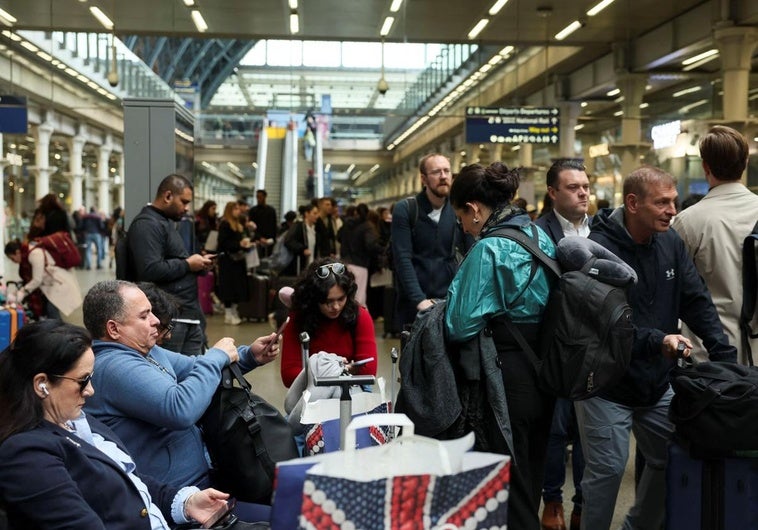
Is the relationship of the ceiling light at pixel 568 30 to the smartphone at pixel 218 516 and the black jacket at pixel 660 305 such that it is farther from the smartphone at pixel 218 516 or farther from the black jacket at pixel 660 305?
the smartphone at pixel 218 516

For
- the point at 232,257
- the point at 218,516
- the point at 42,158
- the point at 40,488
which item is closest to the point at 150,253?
the point at 218,516

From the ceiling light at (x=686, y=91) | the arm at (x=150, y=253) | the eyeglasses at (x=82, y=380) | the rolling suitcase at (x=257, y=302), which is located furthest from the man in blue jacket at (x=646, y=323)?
the ceiling light at (x=686, y=91)

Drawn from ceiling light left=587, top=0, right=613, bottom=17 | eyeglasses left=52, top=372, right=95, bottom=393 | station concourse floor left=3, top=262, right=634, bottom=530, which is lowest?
station concourse floor left=3, top=262, right=634, bottom=530

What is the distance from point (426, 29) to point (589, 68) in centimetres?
493

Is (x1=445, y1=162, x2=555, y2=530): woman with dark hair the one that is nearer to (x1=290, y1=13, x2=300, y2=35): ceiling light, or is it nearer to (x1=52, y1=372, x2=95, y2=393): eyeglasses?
(x1=52, y1=372, x2=95, y2=393): eyeglasses

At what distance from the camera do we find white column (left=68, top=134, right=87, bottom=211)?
96.5ft

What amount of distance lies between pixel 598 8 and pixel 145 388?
14310mm

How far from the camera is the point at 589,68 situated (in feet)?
65.8

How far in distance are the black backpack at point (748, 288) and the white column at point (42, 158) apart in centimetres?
2230

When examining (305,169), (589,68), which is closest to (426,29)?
(589,68)

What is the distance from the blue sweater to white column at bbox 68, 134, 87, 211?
26543 mm

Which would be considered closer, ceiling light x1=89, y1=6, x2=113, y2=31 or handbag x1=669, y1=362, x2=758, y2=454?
handbag x1=669, y1=362, x2=758, y2=454

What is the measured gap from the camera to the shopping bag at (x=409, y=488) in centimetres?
173

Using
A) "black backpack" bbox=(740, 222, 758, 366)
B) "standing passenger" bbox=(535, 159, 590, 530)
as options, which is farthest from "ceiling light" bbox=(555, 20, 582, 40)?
"black backpack" bbox=(740, 222, 758, 366)
